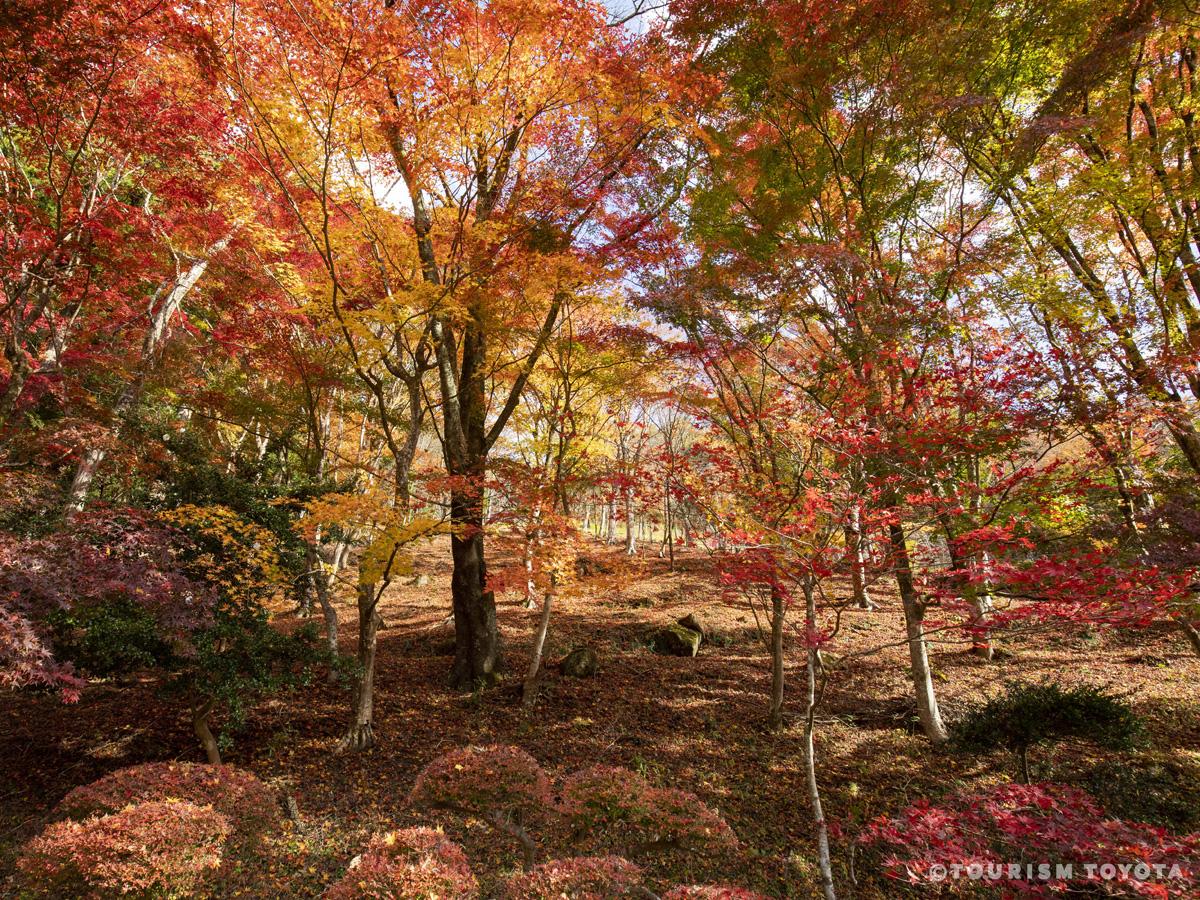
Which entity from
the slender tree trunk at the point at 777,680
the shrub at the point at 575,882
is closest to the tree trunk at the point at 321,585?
the shrub at the point at 575,882

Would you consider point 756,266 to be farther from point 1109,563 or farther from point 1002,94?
point 1109,563

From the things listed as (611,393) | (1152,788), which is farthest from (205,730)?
(1152,788)

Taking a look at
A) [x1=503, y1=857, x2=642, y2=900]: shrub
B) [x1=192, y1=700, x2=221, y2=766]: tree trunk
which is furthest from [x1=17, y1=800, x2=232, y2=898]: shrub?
[x1=503, y1=857, x2=642, y2=900]: shrub

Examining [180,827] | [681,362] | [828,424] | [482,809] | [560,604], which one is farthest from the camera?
[560,604]

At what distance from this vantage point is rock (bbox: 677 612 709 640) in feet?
39.8

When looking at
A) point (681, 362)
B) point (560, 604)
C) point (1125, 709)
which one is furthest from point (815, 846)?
point (560, 604)

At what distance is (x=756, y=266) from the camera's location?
23.8ft

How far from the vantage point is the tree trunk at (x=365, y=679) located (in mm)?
6738

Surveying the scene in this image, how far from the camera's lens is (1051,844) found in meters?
3.54

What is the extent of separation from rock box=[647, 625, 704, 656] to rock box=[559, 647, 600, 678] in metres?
1.82

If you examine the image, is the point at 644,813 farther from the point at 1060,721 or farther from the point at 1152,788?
the point at 1152,788

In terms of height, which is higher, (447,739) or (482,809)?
(482,809)

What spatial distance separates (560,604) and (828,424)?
11.2m

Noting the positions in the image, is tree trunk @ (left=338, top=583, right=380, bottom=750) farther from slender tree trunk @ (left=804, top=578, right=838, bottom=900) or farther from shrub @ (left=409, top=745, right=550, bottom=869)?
slender tree trunk @ (left=804, top=578, right=838, bottom=900)
